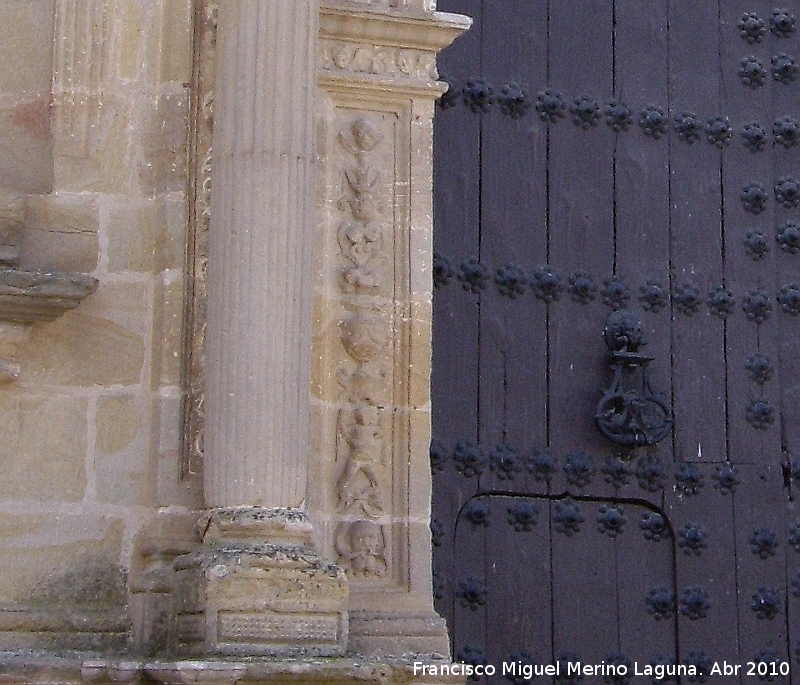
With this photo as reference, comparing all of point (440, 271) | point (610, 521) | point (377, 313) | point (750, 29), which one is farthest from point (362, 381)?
point (750, 29)

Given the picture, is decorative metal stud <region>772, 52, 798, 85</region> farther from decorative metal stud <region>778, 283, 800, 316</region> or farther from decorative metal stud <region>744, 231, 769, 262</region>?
decorative metal stud <region>778, 283, 800, 316</region>

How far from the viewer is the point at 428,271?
4.21 meters

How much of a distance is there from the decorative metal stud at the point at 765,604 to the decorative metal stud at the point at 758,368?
55 centimetres

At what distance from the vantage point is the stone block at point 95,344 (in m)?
3.91

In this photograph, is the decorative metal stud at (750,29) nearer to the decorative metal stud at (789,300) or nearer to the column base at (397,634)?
the decorative metal stud at (789,300)

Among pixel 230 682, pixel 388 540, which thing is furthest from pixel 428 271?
pixel 230 682

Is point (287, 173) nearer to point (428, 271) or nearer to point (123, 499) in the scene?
point (428, 271)

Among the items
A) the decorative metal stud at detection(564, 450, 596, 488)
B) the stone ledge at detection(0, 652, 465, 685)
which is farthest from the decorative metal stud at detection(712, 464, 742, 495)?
the stone ledge at detection(0, 652, 465, 685)

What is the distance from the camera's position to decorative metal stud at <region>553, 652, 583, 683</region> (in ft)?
14.4

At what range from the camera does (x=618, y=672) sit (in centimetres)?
442

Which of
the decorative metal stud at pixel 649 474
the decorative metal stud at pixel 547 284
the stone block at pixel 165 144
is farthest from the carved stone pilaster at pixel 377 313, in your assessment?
the decorative metal stud at pixel 649 474

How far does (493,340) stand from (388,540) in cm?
68

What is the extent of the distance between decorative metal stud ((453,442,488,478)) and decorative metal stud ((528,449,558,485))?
5.2 inches

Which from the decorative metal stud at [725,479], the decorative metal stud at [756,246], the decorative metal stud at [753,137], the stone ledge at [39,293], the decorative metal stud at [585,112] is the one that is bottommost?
the decorative metal stud at [725,479]
